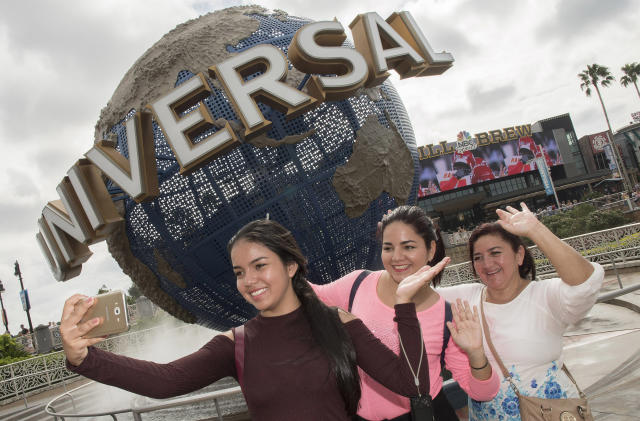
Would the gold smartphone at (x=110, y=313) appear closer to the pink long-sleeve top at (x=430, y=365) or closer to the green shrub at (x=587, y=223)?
the pink long-sleeve top at (x=430, y=365)

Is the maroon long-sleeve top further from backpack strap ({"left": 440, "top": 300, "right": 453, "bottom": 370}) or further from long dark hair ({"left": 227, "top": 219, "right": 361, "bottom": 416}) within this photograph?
backpack strap ({"left": 440, "top": 300, "right": 453, "bottom": 370})

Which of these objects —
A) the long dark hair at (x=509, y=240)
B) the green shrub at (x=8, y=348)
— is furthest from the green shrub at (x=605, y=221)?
the green shrub at (x=8, y=348)

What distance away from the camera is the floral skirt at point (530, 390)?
1.81 metres

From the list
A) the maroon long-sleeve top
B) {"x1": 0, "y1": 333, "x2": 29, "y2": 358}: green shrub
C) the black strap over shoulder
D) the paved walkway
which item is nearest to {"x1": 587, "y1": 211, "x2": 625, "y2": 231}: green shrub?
the paved walkway

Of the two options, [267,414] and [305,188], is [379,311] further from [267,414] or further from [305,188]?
[305,188]

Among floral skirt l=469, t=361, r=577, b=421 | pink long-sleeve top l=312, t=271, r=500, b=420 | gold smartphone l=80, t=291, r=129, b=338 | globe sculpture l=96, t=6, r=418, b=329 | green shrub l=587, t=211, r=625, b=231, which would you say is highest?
globe sculpture l=96, t=6, r=418, b=329

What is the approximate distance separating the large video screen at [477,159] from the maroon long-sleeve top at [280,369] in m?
39.6

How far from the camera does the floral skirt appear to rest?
181 cm

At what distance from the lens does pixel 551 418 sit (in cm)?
175

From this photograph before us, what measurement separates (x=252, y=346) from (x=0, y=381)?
13152 millimetres

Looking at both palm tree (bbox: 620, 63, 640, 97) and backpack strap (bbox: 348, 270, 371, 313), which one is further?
palm tree (bbox: 620, 63, 640, 97)

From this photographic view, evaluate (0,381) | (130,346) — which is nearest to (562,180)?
(130,346)

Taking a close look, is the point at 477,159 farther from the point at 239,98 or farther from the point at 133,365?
the point at 133,365

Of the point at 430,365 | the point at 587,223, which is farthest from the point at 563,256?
the point at 587,223
